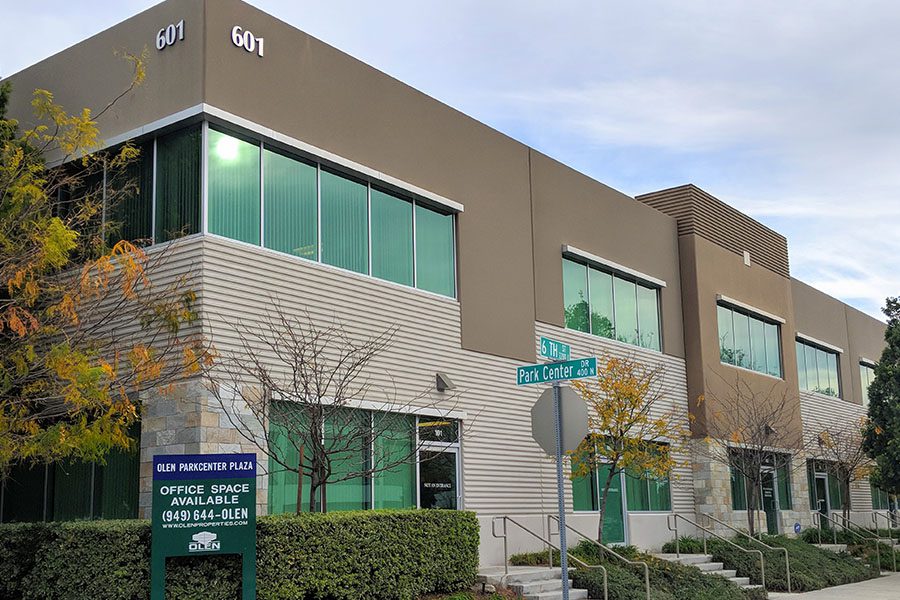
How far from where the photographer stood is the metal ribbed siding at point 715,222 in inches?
1145

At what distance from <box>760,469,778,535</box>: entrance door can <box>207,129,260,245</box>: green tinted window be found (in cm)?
2025

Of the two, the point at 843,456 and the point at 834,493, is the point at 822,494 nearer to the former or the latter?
the point at 834,493

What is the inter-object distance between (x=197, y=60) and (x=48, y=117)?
359cm

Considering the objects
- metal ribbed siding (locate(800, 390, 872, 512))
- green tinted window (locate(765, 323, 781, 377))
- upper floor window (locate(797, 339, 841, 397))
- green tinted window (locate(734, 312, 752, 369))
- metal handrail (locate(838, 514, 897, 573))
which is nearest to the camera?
metal handrail (locate(838, 514, 897, 573))

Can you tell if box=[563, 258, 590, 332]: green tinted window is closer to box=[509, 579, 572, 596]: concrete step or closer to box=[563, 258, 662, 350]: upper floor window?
box=[563, 258, 662, 350]: upper floor window

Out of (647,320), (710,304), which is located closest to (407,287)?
(647,320)

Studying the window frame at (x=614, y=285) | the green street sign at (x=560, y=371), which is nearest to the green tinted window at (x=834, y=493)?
the window frame at (x=614, y=285)

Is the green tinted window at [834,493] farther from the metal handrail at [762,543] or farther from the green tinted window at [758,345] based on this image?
the metal handrail at [762,543]

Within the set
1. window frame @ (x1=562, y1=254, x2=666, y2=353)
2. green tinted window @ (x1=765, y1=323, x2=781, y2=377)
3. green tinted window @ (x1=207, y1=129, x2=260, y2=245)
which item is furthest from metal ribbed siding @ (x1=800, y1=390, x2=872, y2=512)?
green tinted window @ (x1=207, y1=129, x2=260, y2=245)

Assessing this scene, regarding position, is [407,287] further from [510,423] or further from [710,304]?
[710,304]

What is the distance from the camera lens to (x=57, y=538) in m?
13.5

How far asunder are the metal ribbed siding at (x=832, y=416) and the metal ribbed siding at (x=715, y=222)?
5.13 m

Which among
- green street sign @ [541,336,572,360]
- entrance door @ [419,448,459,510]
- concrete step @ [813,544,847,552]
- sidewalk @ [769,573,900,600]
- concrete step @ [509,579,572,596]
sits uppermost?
green street sign @ [541,336,572,360]

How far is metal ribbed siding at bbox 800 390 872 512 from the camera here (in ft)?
117
